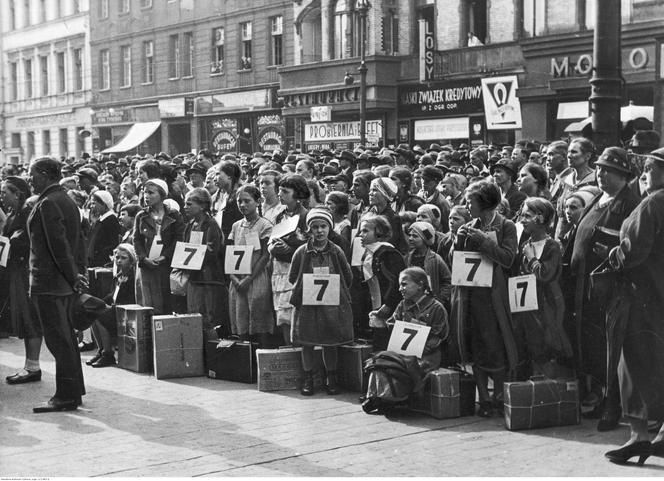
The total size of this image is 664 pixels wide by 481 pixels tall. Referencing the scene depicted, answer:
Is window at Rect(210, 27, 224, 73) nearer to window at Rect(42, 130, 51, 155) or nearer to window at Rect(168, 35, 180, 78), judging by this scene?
window at Rect(168, 35, 180, 78)

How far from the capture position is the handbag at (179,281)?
1083cm

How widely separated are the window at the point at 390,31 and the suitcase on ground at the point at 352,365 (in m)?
21.0

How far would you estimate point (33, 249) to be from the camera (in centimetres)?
905

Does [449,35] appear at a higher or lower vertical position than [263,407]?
higher

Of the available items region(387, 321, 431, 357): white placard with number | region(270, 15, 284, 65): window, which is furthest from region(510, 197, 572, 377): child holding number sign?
region(270, 15, 284, 65): window

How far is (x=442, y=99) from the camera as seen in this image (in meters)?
28.0

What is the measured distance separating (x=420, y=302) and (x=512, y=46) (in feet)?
60.6

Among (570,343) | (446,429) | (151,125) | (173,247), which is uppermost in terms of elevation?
(151,125)

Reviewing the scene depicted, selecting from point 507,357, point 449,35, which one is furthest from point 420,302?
point 449,35

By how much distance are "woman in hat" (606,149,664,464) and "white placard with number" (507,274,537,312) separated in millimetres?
1172

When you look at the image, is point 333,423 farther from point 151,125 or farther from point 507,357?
point 151,125

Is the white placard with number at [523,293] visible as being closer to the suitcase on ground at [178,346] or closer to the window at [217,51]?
the suitcase on ground at [178,346]

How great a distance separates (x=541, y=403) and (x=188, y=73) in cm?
3354

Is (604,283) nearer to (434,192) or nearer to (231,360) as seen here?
(231,360)
